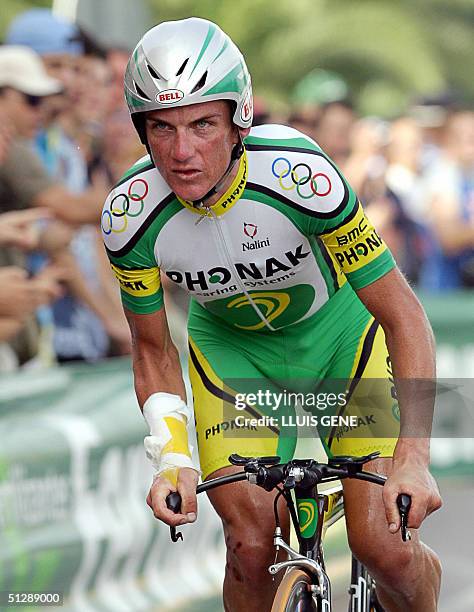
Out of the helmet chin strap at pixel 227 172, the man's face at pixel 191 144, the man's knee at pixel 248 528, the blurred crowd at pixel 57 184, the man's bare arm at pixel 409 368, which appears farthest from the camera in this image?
the blurred crowd at pixel 57 184

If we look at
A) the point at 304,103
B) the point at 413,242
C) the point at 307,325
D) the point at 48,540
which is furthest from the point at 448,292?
the point at 307,325

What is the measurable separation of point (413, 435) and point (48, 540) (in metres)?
2.64

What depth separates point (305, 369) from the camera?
464cm

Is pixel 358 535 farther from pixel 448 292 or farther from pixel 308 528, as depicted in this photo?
pixel 448 292

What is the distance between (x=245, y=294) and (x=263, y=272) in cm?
13

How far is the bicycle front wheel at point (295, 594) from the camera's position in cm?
372

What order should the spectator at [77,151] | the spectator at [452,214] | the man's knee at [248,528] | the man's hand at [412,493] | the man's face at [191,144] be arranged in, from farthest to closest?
the spectator at [452,214], the spectator at [77,151], the man's knee at [248,528], the man's face at [191,144], the man's hand at [412,493]

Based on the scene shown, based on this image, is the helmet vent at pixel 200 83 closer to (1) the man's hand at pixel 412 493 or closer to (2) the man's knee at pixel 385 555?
(1) the man's hand at pixel 412 493

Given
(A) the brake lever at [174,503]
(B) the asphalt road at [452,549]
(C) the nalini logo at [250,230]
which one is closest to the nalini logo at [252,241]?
(C) the nalini logo at [250,230]

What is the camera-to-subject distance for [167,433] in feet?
13.5

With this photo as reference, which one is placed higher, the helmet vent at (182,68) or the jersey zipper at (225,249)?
the helmet vent at (182,68)

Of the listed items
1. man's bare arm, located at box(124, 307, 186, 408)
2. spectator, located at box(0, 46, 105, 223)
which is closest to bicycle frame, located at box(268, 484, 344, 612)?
man's bare arm, located at box(124, 307, 186, 408)

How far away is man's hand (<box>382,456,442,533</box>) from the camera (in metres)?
3.51

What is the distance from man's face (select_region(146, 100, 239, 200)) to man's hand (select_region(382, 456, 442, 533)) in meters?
1.04
